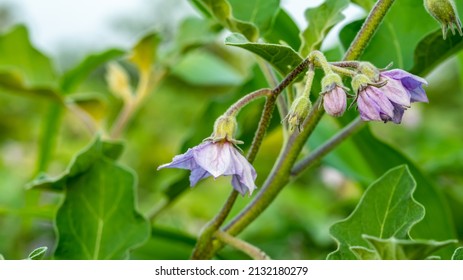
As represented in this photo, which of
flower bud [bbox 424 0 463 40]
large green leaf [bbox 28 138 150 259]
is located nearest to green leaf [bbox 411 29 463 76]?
flower bud [bbox 424 0 463 40]

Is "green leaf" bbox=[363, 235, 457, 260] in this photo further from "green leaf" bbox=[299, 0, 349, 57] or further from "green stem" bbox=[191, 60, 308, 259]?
"green leaf" bbox=[299, 0, 349, 57]

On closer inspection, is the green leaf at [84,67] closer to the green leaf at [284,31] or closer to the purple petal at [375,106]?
the green leaf at [284,31]

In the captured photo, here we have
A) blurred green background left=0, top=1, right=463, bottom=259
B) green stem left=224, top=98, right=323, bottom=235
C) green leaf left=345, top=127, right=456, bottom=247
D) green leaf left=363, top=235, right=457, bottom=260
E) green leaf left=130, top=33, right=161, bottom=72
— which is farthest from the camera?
green leaf left=130, top=33, right=161, bottom=72

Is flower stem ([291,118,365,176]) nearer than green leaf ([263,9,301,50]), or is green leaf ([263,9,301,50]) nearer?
flower stem ([291,118,365,176])

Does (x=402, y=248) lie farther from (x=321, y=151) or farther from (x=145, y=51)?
(x=145, y=51)

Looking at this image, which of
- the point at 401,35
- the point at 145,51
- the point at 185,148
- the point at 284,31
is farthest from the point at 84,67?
the point at 401,35

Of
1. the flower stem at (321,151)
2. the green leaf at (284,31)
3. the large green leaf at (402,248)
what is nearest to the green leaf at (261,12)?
the green leaf at (284,31)
